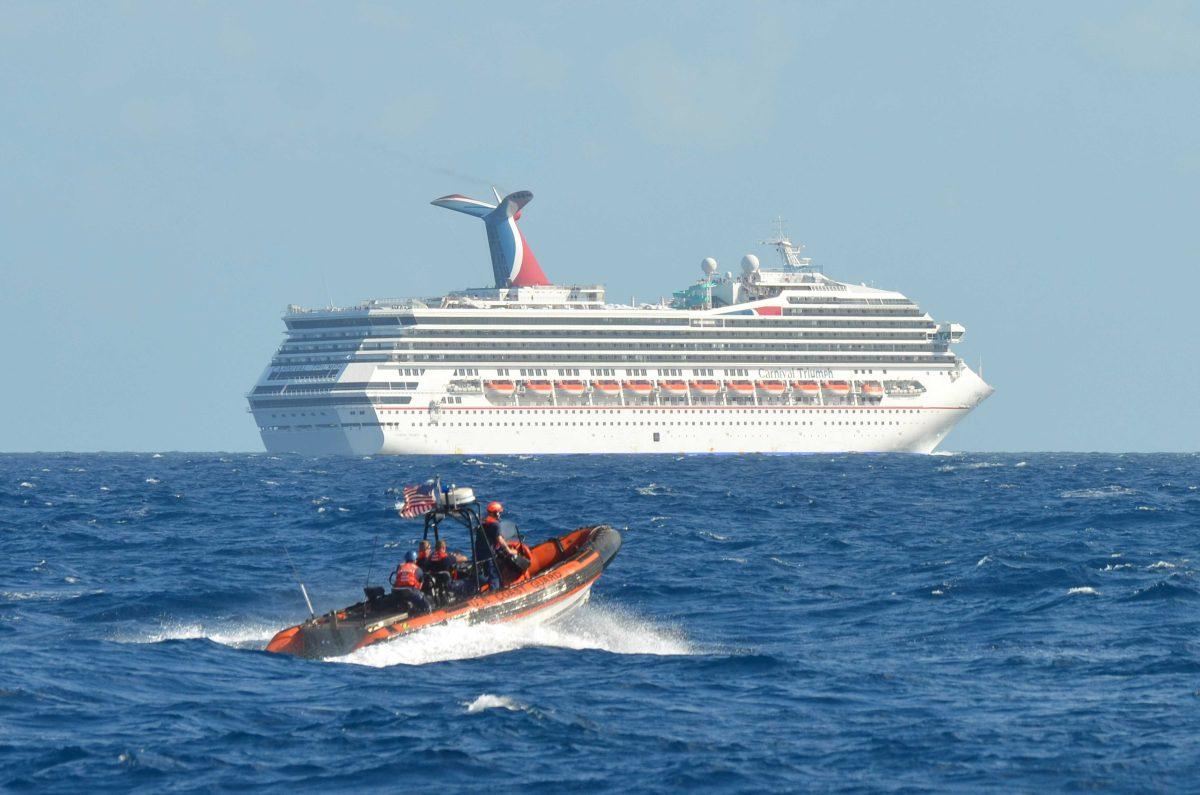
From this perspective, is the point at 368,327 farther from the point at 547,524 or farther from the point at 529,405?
the point at 547,524

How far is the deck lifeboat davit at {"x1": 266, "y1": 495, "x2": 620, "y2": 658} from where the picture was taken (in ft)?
65.0

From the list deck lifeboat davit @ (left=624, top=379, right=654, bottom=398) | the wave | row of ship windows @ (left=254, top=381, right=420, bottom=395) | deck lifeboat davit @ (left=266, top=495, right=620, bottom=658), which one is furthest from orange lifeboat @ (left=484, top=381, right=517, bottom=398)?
the wave

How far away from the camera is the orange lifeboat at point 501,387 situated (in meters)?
104

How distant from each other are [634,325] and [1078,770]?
97.0 meters

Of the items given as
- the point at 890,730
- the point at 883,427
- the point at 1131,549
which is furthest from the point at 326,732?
the point at 883,427

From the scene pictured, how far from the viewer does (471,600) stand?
21.0 metres

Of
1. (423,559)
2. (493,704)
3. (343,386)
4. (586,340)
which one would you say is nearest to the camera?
(493,704)

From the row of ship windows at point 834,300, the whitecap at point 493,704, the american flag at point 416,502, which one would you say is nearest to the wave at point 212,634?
the american flag at point 416,502

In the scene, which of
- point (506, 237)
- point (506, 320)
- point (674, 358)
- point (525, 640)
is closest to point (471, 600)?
point (525, 640)

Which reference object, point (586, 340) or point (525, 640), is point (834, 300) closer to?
point (586, 340)

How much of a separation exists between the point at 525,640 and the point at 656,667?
2.78 m

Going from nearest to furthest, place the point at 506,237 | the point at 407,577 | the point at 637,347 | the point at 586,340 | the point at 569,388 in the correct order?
the point at 407,577
the point at 569,388
the point at 586,340
the point at 637,347
the point at 506,237

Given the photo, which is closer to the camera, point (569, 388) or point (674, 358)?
point (569, 388)

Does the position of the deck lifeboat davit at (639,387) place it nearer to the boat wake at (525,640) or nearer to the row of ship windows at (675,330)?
the row of ship windows at (675,330)
